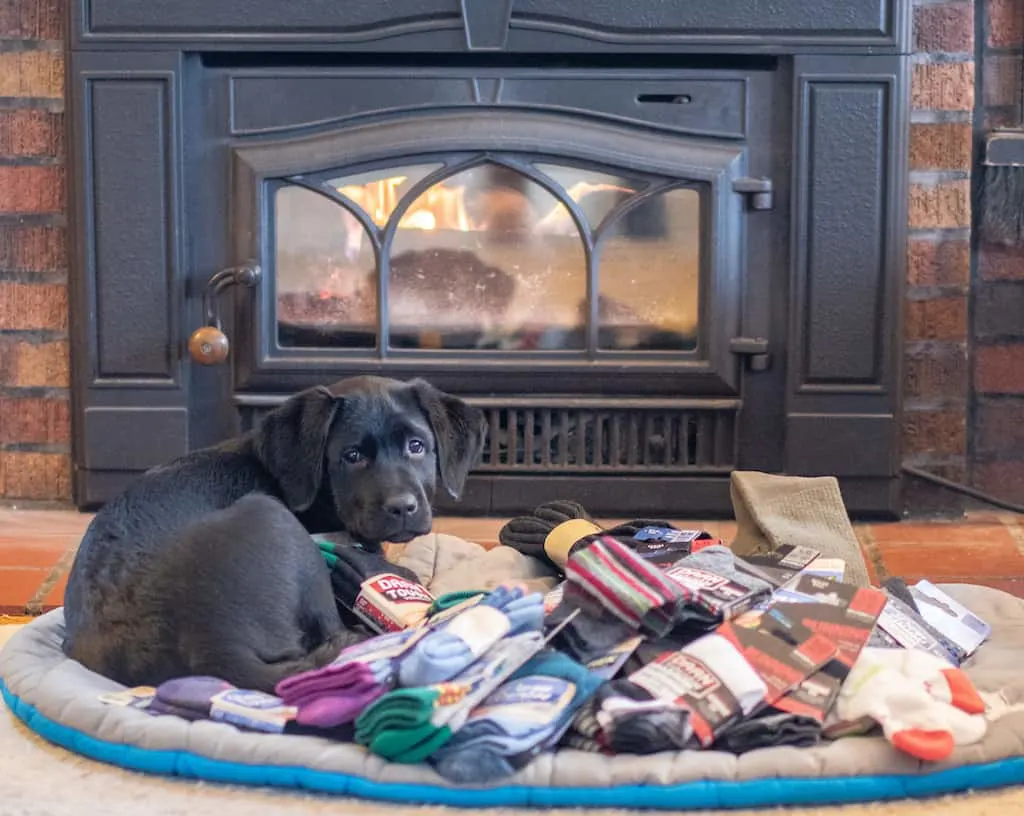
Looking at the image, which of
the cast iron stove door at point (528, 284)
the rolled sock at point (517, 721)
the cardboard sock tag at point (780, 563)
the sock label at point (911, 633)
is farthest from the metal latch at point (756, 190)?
the rolled sock at point (517, 721)

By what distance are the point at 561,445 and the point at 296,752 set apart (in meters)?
1.45

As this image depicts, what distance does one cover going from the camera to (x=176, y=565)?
1589mm

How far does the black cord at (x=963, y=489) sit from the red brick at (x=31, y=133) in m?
1.87

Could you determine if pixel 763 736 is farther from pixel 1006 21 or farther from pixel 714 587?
pixel 1006 21

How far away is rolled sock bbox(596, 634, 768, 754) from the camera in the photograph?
4.61 feet

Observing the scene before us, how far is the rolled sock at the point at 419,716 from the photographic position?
1.38m

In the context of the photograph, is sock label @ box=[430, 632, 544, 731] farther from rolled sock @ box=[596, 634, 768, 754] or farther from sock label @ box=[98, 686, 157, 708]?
sock label @ box=[98, 686, 157, 708]

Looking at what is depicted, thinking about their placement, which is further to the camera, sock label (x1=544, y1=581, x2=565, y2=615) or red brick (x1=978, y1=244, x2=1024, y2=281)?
red brick (x1=978, y1=244, x2=1024, y2=281)

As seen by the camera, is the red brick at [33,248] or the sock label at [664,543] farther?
the red brick at [33,248]

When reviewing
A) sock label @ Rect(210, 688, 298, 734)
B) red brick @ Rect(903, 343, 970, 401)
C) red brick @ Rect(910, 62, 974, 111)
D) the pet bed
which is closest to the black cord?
red brick @ Rect(903, 343, 970, 401)

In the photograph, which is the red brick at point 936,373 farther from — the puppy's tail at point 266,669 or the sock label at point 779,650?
the puppy's tail at point 266,669

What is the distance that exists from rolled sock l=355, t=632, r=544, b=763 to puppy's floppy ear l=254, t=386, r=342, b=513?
1.80 ft

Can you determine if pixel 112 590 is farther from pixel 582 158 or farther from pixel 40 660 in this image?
pixel 582 158

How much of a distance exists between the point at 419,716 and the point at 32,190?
187 cm
